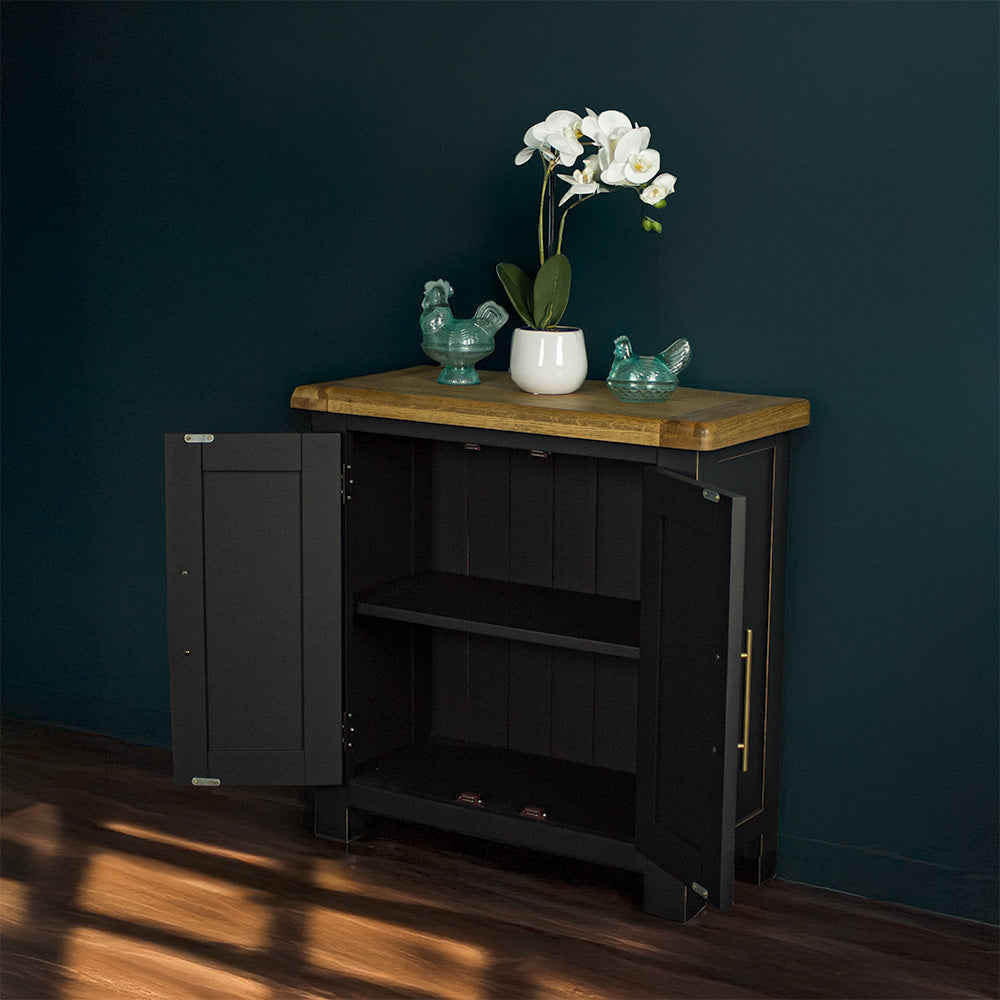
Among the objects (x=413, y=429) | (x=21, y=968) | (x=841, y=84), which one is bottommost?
(x=21, y=968)

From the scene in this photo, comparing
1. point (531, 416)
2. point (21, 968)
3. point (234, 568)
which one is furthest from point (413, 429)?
point (21, 968)

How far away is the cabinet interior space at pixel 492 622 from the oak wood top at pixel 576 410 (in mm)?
143

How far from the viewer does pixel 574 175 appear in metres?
2.95

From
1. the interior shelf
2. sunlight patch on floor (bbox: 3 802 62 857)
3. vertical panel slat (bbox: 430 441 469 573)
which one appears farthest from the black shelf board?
sunlight patch on floor (bbox: 3 802 62 857)

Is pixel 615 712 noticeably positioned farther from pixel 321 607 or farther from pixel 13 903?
pixel 13 903

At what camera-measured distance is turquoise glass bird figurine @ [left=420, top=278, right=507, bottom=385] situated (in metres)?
3.13

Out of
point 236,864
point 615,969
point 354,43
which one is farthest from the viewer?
point 354,43

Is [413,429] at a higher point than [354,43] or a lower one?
lower

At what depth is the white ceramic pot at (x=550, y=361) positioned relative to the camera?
3016mm

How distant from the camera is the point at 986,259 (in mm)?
2789

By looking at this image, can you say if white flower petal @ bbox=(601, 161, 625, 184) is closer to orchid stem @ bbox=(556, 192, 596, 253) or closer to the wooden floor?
orchid stem @ bbox=(556, 192, 596, 253)

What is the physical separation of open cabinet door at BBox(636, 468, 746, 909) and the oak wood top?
0.35ft

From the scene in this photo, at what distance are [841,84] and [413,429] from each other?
3.89ft

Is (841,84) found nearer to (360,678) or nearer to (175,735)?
(360,678)
